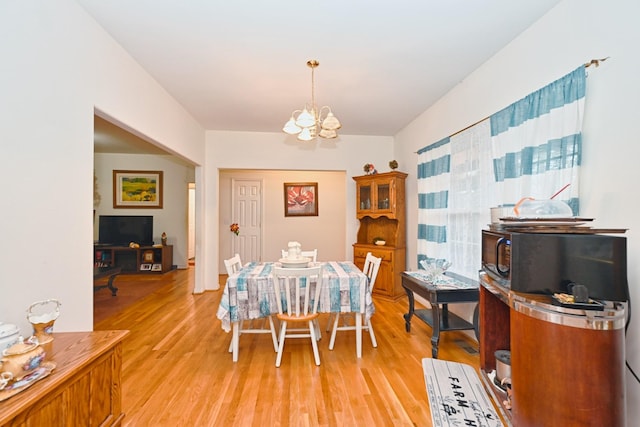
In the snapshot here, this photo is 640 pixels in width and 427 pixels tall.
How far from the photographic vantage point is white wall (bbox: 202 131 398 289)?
4754mm

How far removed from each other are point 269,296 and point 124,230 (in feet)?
16.6

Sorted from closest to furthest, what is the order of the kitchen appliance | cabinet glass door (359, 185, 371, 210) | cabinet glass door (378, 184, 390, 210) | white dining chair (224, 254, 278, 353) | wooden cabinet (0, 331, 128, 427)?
wooden cabinet (0, 331, 128, 427) → the kitchen appliance → white dining chair (224, 254, 278, 353) → cabinet glass door (378, 184, 390, 210) → cabinet glass door (359, 185, 371, 210)

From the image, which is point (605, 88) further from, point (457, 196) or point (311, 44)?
point (311, 44)

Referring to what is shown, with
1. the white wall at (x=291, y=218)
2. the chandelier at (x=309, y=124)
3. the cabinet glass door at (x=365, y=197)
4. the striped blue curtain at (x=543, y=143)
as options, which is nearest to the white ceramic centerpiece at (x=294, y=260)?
the chandelier at (x=309, y=124)

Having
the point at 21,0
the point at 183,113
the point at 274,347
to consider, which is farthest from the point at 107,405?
the point at 183,113

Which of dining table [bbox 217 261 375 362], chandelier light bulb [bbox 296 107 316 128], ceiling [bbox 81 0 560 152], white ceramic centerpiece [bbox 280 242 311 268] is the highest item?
ceiling [bbox 81 0 560 152]

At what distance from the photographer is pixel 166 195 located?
6328 mm

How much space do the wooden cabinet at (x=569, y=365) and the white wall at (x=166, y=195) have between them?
21.4ft

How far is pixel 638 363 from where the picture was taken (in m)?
1.41

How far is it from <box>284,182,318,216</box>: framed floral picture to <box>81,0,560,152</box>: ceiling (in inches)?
110

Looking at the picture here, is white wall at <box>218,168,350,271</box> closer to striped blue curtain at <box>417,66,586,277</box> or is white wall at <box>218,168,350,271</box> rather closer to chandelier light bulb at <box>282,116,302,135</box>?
striped blue curtain at <box>417,66,586,277</box>

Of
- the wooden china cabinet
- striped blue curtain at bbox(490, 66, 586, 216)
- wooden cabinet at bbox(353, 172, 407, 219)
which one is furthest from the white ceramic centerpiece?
wooden cabinet at bbox(353, 172, 407, 219)

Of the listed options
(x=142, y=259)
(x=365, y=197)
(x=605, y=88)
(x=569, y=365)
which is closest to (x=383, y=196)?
(x=365, y=197)

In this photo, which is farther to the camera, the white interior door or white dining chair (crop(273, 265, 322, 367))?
the white interior door
